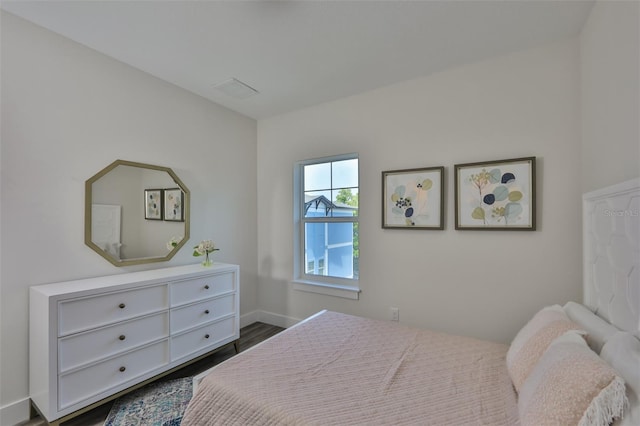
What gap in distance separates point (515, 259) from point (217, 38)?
2.70m

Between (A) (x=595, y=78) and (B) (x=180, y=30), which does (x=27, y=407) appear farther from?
(A) (x=595, y=78)

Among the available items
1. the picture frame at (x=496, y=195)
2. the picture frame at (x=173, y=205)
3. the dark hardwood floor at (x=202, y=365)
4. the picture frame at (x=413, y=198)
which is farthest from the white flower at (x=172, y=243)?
the picture frame at (x=496, y=195)

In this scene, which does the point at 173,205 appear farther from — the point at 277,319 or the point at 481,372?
the point at 481,372

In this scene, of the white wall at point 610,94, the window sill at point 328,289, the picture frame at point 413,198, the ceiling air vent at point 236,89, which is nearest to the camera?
the white wall at point 610,94

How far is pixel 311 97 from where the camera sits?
2930 mm

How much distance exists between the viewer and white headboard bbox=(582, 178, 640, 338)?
1145 millimetres

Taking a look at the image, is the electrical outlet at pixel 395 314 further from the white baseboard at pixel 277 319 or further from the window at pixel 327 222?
the white baseboard at pixel 277 319

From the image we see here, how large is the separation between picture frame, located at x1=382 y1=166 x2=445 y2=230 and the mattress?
1.01 m

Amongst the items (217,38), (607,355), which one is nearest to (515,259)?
(607,355)

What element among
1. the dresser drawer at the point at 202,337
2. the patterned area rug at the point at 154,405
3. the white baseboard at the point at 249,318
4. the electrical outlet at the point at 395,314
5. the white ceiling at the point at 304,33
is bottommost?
the patterned area rug at the point at 154,405

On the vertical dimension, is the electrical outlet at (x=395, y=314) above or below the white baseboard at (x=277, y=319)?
above

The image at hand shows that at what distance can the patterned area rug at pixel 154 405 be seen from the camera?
1.77 meters

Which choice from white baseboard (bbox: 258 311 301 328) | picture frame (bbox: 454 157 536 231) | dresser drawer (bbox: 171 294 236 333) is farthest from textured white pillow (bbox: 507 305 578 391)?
white baseboard (bbox: 258 311 301 328)

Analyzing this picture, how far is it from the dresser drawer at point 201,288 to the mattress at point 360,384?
37.6 inches
